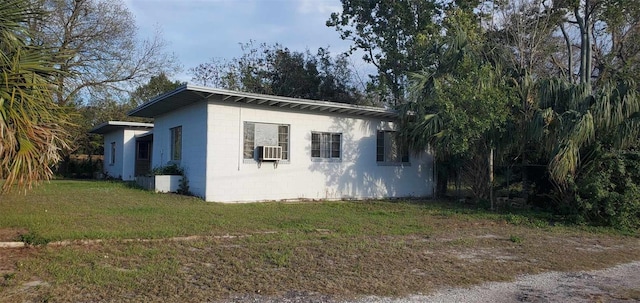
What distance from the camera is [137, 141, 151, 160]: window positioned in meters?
22.9

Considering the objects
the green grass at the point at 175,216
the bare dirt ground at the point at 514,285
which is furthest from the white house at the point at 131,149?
the bare dirt ground at the point at 514,285

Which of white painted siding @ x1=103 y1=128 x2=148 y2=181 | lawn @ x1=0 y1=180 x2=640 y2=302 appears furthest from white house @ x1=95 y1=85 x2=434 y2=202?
white painted siding @ x1=103 y1=128 x2=148 y2=181

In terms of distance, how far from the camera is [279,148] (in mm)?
13930

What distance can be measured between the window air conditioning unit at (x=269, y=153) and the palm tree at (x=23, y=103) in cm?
725

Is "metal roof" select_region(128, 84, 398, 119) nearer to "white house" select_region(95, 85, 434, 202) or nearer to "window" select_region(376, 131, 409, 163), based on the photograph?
"white house" select_region(95, 85, 434, 202)

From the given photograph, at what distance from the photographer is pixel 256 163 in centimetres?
1383

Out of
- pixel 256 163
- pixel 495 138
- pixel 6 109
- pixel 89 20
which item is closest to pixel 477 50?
pixel 495 138

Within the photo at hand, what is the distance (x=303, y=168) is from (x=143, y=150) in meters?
11.7

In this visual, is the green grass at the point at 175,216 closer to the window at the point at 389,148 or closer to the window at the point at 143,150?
the window at the point at 389,148

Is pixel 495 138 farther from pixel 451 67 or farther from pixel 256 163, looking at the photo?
pixel 256 163

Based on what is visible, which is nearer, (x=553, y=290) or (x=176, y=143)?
(x=553, y=290)

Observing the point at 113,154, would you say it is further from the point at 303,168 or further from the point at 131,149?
the point at 303,168

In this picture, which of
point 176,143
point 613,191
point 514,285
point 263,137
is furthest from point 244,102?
point 613,191

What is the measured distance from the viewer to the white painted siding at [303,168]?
13.2 metres
